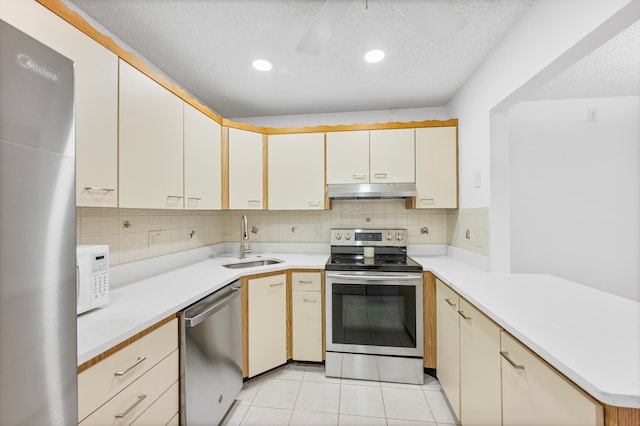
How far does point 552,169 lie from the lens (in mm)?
2375

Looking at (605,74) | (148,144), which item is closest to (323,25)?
(148,144)

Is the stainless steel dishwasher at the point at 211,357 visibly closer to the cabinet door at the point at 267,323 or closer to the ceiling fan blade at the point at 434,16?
the cabinet door at the point at 267,323

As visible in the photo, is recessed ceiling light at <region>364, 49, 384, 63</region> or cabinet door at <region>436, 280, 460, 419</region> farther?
recessed ceiling light at <region>364, 49, 384, 63</region>

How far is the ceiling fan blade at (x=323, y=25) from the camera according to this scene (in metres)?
1.12

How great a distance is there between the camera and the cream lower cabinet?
85.0 inches

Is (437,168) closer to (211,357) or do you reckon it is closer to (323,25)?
(323,25)

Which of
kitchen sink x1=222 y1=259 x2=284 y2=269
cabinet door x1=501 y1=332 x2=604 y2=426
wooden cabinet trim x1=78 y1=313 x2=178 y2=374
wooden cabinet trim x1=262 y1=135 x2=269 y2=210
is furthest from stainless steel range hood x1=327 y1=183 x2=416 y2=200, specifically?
wooden cabinet trim x1=78 y1=313 x2=178 y2=374

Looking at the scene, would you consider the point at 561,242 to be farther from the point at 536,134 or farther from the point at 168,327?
the point at 168,327

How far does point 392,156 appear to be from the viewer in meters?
2.42

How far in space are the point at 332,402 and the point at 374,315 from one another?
2.15 feet

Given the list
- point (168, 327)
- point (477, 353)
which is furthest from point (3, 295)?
point (477, 353)

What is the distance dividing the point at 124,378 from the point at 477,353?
4.99ft

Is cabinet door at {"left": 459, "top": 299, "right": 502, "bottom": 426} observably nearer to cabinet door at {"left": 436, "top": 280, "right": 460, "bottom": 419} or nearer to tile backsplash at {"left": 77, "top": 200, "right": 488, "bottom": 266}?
cabinet door at {"left": 436, "top": 280, "right": 460, "bottom": 419}

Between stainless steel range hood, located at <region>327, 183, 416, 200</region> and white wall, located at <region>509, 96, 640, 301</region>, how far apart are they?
0.99m
